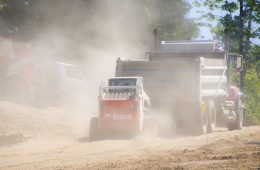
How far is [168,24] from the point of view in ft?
182

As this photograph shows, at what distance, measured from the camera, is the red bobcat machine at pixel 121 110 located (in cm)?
1573

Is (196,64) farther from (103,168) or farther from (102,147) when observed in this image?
(103,168)

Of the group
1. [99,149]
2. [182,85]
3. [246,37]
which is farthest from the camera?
[246,37]

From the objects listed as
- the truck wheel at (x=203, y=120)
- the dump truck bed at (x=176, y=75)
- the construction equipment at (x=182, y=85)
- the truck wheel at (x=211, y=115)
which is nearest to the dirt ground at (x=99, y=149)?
the truck wheel at (x=203, y=120)

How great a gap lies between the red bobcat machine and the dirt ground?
1.66 feet

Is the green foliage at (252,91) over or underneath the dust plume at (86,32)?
underneath

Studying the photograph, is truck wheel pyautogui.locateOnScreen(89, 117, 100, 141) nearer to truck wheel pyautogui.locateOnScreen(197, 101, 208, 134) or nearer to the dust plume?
truck wheel pyautogui.locateOnScreen(197, 101, 208, 134)

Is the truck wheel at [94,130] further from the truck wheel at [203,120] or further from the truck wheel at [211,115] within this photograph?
the truck wheel at [211,115]

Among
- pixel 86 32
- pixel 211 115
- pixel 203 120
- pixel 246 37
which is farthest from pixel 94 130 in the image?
pixel 86 32

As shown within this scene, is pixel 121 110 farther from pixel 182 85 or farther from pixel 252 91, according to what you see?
pixel 252 91

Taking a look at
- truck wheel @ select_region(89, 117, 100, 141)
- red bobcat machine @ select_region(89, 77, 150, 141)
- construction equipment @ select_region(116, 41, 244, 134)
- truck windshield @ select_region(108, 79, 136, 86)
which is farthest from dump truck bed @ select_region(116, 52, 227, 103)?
truck wheel @ select_region(89, 117, 100, 141)

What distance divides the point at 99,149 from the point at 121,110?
2.37 meters

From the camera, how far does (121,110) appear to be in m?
15.8

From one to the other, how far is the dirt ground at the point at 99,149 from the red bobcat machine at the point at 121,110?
1.66 ft
